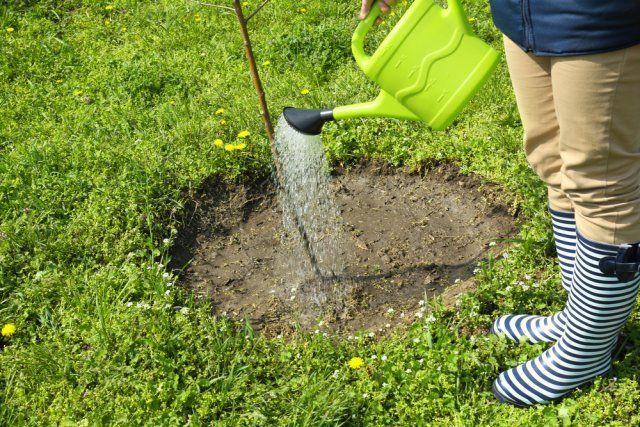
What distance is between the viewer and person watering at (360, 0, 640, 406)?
1.46 m

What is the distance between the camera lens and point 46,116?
364cm

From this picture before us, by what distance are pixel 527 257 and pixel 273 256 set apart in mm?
995

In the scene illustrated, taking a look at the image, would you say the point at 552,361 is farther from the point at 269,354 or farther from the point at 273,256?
the point at 273,256

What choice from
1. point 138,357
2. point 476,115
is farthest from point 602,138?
point 476,115

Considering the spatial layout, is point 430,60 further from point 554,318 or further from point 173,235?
point 173,235

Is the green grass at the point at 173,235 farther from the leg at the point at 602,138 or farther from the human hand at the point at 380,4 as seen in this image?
the human hand at the point at 380,4

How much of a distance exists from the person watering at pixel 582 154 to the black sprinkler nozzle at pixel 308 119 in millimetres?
370

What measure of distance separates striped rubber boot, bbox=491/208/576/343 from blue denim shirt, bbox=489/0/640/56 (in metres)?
0.59

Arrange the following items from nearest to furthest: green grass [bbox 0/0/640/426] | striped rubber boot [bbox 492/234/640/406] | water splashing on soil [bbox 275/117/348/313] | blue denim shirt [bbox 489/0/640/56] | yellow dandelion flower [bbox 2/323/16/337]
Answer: blue denim shirt [bbox 489/0/640/56] < striped rubber boot [bbox 492/234/640/406] < green grass [bbox 0/0/640/426] < yellow dandelion flower [bbox 2/323/16/337] < water splashing on soil [bbox 275/117/348/313]

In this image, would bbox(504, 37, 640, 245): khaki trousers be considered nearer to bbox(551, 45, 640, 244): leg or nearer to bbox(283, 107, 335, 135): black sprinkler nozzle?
bbox(551, 45, 640, 244): leg

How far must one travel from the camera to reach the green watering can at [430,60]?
1.96m

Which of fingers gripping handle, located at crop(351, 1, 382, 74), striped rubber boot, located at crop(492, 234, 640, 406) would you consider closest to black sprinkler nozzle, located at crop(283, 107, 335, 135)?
fingers gripping handle, located at crop(351, 1, 382, 74)

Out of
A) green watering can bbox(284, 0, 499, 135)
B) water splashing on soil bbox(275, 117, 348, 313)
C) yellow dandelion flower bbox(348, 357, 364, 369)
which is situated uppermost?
green watering can bbox(284, 0, 499, 135)

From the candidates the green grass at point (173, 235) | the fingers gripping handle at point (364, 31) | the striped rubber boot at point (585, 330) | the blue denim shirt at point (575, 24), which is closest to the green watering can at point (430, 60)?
the fingers gripping handle at point (364, 31)
